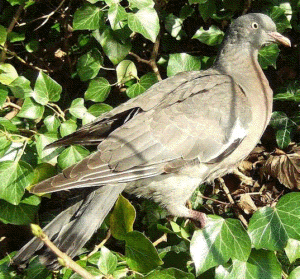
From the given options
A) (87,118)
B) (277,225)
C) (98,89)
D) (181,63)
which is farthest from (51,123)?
(277,225)

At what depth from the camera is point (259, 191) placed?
10.0ft

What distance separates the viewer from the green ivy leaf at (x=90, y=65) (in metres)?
2.95

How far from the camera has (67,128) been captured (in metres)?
2.71

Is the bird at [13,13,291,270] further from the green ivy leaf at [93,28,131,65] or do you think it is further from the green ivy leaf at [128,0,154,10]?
the green ivy leaf at [128,0,154,10]

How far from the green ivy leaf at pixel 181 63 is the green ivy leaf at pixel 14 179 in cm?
95

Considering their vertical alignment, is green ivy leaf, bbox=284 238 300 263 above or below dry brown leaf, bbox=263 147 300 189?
above

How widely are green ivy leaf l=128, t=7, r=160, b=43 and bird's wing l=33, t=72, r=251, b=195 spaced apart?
318mm

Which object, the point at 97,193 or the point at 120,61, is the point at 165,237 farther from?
the point at 120,61

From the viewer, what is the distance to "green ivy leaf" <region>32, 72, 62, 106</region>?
268 centimetres

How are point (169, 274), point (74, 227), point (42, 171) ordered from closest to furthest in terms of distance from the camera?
point (169, 274) < point (74, 227) < point (42, 171)

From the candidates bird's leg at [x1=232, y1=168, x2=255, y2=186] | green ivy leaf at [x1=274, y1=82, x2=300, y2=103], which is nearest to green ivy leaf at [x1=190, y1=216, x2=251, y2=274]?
bird's leg at [x1=232, y1=168, x2=255, y2=186]

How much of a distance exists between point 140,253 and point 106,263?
0.14m

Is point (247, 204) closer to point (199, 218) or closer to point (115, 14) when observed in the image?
point (199, 218)

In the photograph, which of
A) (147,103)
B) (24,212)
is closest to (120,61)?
(147,103)
